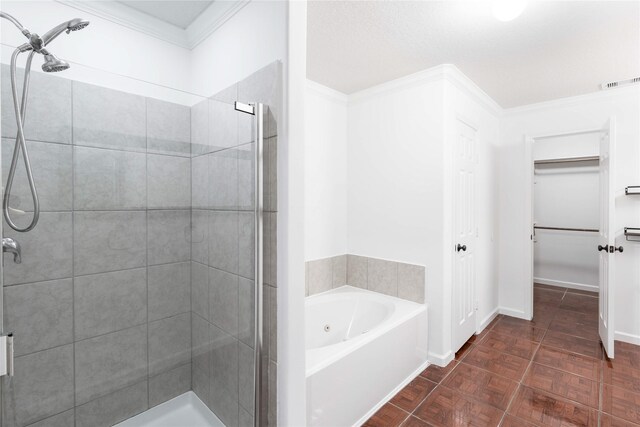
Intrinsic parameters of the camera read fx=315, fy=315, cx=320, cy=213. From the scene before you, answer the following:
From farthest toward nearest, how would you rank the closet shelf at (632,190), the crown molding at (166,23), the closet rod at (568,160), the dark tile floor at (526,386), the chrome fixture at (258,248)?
the closet rod at (568,160), the closet shelf at (632,190), the dark tile floor at (526,386), the crown molding at (166,23), the chrome fixture at (258,248)

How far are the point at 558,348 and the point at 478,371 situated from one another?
3.27 feet

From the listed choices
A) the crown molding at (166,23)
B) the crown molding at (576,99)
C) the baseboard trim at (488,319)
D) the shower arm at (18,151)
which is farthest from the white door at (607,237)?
the shower arm at (18,151)

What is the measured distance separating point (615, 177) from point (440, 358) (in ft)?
7.26

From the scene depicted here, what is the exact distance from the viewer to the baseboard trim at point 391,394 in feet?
6.49

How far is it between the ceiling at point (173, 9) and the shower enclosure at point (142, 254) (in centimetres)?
57

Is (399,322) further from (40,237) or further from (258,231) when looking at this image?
(40,237)

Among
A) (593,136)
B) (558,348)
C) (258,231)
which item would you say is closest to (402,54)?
(258,231)

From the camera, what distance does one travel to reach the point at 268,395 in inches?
56.1

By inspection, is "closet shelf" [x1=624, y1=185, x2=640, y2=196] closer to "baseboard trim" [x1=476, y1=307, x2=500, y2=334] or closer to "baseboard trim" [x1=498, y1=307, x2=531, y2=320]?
"baseboard trim" [x1=498, y1=307, x2=531, y2=320]

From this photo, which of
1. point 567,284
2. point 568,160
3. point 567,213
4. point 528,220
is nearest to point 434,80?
point 528,220

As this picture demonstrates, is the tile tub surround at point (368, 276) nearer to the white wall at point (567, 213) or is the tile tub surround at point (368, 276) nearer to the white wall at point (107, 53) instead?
the white wall at point (107, 53)

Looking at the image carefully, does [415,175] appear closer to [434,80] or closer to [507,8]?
[434,80]

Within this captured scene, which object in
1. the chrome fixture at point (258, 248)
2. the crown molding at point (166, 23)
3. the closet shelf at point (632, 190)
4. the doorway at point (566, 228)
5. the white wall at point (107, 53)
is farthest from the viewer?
the doorway at point (566, 228)

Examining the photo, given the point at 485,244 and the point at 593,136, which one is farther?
the point at 593,136
